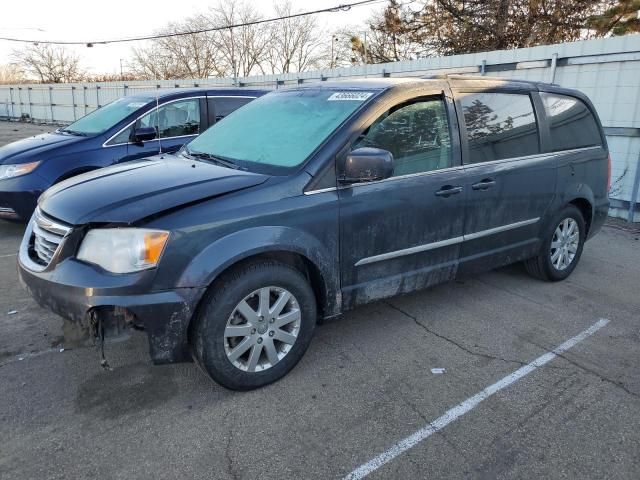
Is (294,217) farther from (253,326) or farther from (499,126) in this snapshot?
(499,126)

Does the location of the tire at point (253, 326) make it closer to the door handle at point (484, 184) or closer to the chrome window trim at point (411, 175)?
the chrome window trim at point (411, 175)

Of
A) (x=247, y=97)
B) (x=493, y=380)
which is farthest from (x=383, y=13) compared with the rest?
(x=493, y=380)

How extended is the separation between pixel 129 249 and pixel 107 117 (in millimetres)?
4658

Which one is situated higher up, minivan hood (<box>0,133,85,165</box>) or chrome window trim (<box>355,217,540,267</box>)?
minivan hood (<box>0,133,85,165</box>)

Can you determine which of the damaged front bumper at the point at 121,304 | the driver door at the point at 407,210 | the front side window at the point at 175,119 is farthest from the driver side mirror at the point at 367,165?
the front side window at the point at 175,119

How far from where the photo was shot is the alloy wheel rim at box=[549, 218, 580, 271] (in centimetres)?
471

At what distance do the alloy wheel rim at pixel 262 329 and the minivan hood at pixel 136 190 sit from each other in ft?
2.11

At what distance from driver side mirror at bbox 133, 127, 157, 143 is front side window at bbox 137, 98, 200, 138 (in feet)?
0.52

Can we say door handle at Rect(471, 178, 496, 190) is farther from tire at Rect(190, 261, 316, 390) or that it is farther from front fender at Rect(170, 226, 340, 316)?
tire at Rect(190, 261, 316, 390)

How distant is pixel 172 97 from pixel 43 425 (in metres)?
4.86

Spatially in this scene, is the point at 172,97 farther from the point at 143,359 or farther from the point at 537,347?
the point at 537,347

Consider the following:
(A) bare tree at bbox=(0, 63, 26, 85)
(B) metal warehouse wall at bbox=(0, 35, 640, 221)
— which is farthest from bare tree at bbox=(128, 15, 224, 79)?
(B) metal warehouse wall at bbox=(0, 35, 640, 221)

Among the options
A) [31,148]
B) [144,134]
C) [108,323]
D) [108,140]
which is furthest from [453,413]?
[31,148]

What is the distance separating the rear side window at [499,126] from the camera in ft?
12.6
